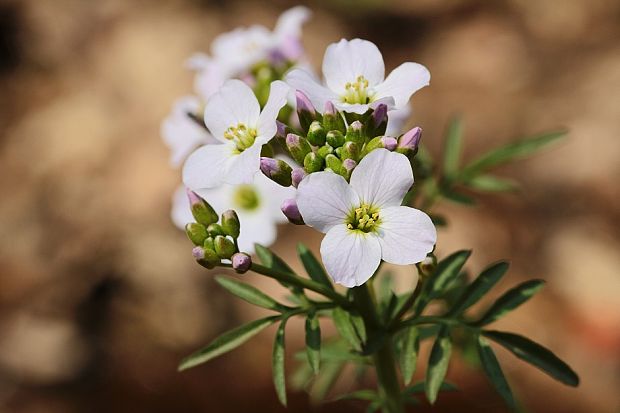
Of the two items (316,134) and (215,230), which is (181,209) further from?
(316,134)

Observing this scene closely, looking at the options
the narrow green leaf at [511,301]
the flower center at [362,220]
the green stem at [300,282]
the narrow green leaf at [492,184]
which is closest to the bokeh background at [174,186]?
the narrow green leaf at [492,184]

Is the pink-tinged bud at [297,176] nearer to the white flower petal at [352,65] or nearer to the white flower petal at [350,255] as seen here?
the white flower petal at [350,255]

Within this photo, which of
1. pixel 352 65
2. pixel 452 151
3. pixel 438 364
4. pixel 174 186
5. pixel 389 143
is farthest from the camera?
pixel 174 186

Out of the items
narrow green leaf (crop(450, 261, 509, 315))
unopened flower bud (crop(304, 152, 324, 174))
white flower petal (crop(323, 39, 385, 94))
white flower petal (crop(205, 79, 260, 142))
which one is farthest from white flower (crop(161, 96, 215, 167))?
narrow green leaf (crop(450, 261, 509, 315))

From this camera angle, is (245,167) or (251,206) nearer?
(245,167)

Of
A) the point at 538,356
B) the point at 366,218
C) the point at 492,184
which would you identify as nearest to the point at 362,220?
the point at 366,218

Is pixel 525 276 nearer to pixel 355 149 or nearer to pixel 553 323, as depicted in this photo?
pixel 553 323
